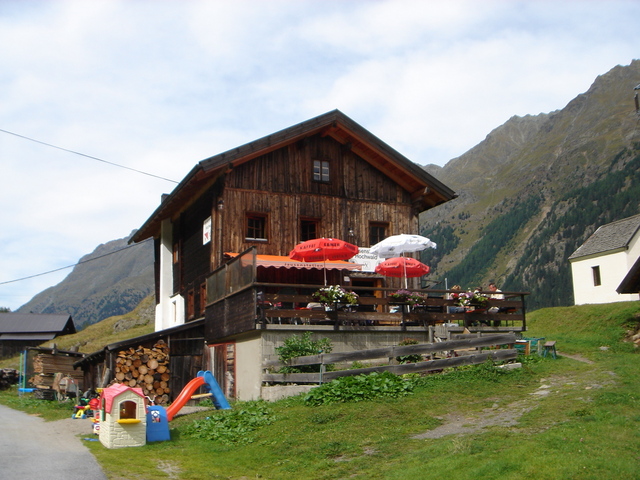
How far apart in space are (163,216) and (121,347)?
967cm

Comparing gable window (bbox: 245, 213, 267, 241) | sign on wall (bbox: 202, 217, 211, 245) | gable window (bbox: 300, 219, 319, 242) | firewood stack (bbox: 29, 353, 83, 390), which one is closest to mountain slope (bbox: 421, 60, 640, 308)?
firewood stack (bbox: 29, 353, 83, 390)

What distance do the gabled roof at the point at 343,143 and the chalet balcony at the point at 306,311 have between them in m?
3.86

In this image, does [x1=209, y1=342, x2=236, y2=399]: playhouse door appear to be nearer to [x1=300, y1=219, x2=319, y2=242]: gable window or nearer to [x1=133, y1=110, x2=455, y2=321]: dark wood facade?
[x1=133, y1=110, x2=455, y2=321]: dark wood facade

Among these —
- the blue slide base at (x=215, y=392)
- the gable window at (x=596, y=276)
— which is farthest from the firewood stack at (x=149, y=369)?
the gable window at (x=596, y=276)

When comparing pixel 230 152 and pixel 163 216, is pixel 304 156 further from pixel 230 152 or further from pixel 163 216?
pixel 163 216

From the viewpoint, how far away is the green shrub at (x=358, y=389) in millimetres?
15648

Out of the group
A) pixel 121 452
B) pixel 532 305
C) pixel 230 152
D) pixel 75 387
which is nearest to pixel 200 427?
pixel 121 452

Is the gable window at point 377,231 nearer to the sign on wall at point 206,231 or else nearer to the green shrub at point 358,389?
the sign on wall at point 206,231

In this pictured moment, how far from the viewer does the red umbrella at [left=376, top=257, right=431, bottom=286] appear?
23297 millimetres

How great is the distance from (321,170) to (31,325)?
53231 millimetres

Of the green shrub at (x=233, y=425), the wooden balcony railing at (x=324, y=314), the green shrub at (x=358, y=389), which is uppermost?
the wooden balcony railing at (x=324, y=314)

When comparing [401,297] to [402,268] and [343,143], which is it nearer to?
[402,268]

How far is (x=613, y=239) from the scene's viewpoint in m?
41.8

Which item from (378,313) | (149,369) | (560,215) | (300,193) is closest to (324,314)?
(378,313)
